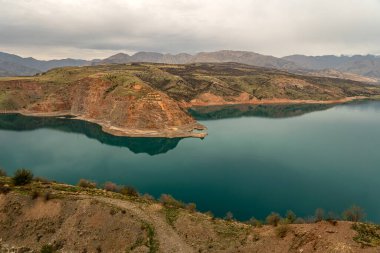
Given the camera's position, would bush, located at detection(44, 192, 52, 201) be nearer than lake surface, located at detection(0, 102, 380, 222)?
Yes

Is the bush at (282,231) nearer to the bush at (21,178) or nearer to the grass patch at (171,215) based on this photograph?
the grass patch at (171,215)

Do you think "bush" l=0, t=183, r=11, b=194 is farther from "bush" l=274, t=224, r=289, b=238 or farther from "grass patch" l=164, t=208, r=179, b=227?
"bush" l=274, t=224, r=289, b=238

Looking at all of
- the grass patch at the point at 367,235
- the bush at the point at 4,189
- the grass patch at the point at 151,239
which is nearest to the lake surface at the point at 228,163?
the grass patch at the point at 151,239

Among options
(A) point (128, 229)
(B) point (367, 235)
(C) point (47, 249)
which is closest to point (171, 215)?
(A) point (128, 229)

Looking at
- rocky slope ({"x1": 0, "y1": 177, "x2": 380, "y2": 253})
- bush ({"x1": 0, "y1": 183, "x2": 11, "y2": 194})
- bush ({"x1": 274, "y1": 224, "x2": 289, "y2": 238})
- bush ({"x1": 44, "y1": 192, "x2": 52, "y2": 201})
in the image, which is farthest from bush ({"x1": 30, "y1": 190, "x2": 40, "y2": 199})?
bush ({"x1": 274, "y1": 224, "x2": 289, "y2": 238})

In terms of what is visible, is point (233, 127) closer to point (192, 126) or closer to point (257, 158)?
point (192, 126)

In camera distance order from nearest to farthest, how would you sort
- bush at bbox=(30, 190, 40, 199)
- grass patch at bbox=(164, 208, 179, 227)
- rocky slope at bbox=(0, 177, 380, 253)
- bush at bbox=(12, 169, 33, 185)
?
rocky slope at bbox=(0, 177, 380, 253) → grass patch at bbox=(164, 208, 179, 227) → bush at bbox=(30, 190, 40, 199) → bush at bbox=(12, 169, 33, 185)

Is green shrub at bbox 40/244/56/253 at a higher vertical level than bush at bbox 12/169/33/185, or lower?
lower
